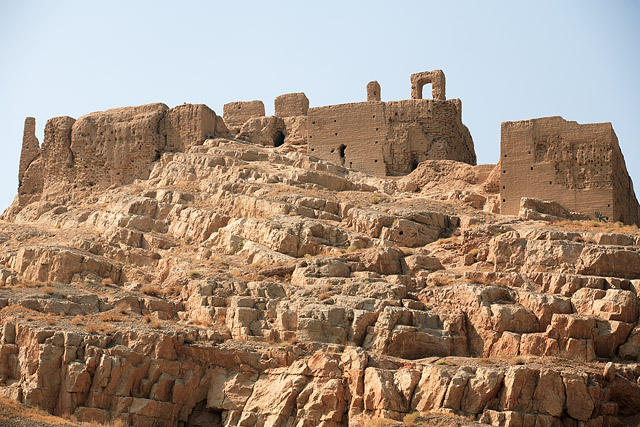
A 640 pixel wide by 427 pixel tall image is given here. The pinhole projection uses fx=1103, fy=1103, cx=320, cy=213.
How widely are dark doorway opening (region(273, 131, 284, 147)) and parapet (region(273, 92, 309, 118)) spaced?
4.23ft

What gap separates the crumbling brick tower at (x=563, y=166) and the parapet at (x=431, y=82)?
20.7ft

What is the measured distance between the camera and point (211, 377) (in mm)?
28531

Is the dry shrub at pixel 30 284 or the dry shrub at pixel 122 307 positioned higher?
the dry shrub at pixel 30 284

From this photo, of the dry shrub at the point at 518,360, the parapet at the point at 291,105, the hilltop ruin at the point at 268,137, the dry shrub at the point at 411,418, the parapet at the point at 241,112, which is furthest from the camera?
the parapet at the point at 241,112

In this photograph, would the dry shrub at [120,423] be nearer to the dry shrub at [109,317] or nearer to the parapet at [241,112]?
the dry shrub at [109,317]

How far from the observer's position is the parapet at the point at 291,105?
154 feet

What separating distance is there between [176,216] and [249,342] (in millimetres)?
8999

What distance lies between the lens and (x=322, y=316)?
1148 inches

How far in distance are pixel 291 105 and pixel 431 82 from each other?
6128mm

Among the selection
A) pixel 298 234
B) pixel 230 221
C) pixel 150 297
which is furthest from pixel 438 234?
pixel 150 297

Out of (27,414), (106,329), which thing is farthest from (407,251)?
(27,414)

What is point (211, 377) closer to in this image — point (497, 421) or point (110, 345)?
point (110, 345)

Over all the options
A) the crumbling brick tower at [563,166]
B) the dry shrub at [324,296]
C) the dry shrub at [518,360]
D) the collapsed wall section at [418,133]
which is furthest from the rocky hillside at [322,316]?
the collapsed wall section at [418,133]

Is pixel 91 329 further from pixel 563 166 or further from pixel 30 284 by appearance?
pixel 563 166
